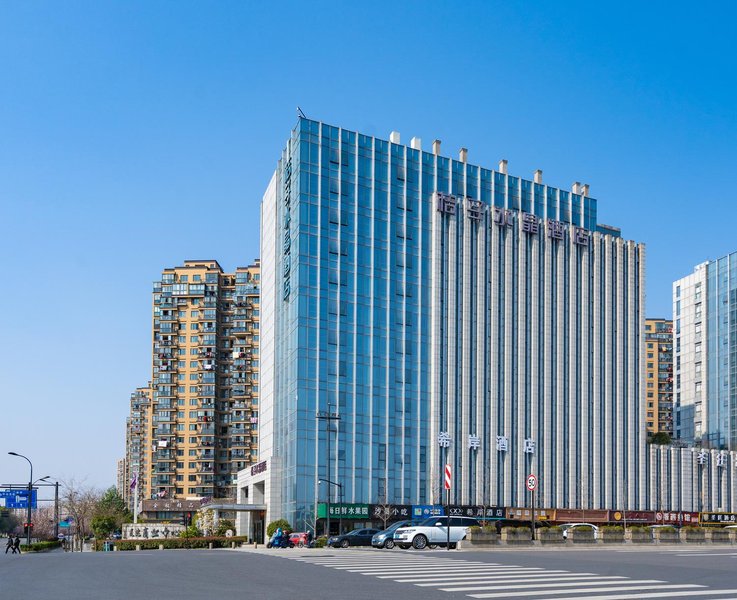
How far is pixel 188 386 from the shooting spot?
Result: 148 m

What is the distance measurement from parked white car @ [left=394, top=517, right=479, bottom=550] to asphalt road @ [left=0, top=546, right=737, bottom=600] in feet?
46.1

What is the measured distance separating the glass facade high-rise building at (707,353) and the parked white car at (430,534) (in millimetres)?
89979

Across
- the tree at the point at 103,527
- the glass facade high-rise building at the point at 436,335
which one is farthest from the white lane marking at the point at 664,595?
the tree at the point at 103,527

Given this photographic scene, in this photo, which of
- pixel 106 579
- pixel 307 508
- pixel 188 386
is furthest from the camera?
pixel 188 386

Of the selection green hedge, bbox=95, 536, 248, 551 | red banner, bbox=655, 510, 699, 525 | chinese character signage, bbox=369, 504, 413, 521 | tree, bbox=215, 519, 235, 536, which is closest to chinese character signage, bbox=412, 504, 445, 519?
chinese character signage, bbox=369, 504, 413, 521

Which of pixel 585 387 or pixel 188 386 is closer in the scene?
pixel 585 387

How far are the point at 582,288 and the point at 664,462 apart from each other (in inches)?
920

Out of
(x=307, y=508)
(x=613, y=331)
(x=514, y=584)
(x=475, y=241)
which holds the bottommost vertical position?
(x=307, y=508)

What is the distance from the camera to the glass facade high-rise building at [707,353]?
4998 inches

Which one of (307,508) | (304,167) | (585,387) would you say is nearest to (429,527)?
(307,508)

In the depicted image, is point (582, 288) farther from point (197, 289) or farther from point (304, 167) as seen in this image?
point (197, 289)

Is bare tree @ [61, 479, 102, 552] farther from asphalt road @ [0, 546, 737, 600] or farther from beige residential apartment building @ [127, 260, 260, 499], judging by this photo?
asphalt road @ [0, 546, 737, 600]

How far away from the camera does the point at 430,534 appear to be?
149 feet

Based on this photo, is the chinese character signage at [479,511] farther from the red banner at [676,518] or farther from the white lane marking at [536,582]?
the white lane marking at [536,582]
